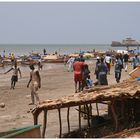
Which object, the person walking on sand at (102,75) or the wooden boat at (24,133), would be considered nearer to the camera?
the wooden boat at (24,133)

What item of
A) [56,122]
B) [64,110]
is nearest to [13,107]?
[64,110]

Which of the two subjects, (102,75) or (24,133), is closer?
(24,133)

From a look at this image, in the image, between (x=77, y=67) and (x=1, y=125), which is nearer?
(x=1, y=125)

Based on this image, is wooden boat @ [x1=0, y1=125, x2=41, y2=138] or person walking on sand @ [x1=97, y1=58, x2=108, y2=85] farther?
person walking on sand @ [x1=97, y1=58, x2=108, y2=85]

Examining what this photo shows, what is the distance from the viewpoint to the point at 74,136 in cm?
1168

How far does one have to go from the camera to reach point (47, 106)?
35.2 feet

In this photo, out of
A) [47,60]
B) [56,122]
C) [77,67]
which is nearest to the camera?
[56,122]

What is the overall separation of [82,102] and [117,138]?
1383mm

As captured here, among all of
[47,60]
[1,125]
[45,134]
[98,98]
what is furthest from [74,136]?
[47,60]

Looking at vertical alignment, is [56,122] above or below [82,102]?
below

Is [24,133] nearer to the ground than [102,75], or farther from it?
nearer to the ground

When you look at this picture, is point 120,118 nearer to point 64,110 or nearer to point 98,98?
point 98,98

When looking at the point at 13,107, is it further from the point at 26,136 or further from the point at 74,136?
the point at 26,136

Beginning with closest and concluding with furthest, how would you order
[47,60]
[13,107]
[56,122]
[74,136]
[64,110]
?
[74,136], [56,122], [64,110], [13,107], [47,60]
